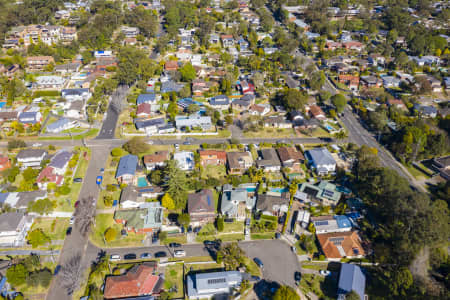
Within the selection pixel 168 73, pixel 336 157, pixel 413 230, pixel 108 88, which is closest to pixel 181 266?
pixel 413 230

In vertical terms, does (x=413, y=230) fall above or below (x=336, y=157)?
above

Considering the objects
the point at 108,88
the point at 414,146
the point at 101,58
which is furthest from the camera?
the point at 101,58

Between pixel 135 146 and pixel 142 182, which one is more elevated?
pixel 135 146

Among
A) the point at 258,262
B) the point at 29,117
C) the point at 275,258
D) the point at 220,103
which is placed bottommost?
the point at 275,258

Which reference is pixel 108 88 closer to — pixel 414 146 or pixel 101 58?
pixel 101 58

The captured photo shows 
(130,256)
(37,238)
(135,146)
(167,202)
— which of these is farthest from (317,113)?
(37,238)

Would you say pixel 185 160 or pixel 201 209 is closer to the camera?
pixel 201 209

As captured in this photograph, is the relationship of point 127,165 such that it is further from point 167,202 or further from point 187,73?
point 187,73
